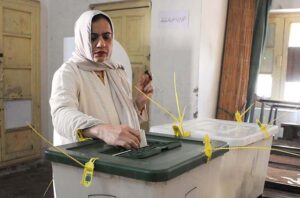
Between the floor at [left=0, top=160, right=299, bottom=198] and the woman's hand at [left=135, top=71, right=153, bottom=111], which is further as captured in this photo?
the floor at [left=0, top=160, right=299, bottom=198]

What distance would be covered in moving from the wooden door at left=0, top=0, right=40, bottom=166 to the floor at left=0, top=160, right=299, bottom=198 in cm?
13

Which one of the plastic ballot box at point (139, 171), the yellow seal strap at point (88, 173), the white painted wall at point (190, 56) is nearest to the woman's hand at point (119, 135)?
the plastic ballot box at point (139, 171)

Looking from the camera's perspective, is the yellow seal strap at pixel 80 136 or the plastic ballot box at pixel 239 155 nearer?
the yellow seal strap at pixel 80 136

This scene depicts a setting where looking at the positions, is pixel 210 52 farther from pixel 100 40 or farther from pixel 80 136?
pixel 80 136

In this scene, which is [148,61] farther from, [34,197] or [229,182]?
[229,182]

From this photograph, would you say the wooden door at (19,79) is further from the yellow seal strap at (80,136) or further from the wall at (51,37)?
the yellow seal strap at (80,136)

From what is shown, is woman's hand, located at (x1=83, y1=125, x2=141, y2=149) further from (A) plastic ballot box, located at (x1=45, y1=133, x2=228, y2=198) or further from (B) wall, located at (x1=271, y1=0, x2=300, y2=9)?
(B) wall, located at (x1=271, y1=0, x2=300, y2=9)

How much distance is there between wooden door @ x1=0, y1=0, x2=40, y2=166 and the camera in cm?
350

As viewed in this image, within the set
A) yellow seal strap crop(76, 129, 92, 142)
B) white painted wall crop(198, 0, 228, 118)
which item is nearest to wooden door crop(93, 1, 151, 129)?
white painted wall crop(198, 0, 228, 118)

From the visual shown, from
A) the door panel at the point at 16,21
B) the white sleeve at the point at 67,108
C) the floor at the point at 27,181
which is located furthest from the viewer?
the door panel at the point at 16,21

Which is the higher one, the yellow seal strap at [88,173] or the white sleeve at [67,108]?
the white sleeve at [67,108]

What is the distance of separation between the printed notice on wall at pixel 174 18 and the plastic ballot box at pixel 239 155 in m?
1.41

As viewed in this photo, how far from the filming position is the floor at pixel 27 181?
3.01 m

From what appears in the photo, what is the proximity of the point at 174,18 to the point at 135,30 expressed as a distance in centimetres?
58
